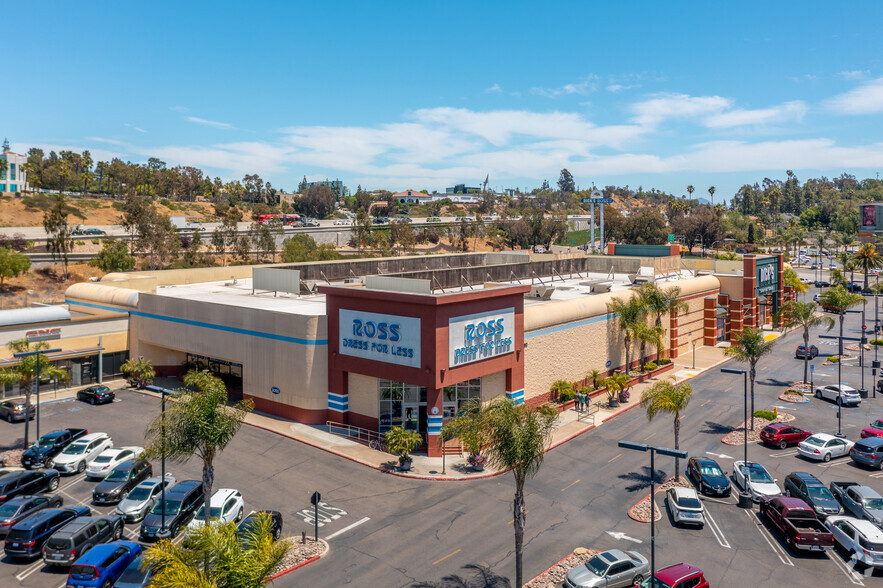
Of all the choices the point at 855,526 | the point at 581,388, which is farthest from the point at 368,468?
the point at 855,526

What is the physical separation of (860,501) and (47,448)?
46.2 m

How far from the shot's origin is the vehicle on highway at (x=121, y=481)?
109 ft

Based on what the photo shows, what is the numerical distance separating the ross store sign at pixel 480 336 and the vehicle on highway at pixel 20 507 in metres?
22.9

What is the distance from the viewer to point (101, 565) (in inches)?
970

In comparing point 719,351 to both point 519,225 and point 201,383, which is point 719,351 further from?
point 519,225

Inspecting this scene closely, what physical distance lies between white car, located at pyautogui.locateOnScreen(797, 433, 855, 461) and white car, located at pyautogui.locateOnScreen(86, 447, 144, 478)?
42.4 m

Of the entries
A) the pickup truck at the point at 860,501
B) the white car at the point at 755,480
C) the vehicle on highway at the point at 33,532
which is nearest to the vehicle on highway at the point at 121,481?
the vehicle on highway at the point at 33,532

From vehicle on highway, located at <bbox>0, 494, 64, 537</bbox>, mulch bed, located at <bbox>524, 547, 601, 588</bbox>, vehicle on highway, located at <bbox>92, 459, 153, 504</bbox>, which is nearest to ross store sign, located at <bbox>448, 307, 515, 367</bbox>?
mulch bed, located at <bbox>524, 547, 601, 588</bbox>

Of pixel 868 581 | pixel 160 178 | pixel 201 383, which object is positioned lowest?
pixel 868 581

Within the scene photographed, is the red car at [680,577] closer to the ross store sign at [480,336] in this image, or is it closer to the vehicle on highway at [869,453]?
the ross store sign at [480,336]

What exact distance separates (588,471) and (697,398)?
69.2 feet

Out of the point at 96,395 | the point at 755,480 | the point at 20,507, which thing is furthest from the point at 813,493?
the point at 96,395

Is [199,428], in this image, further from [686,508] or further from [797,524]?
[797,524]

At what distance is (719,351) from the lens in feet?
238
